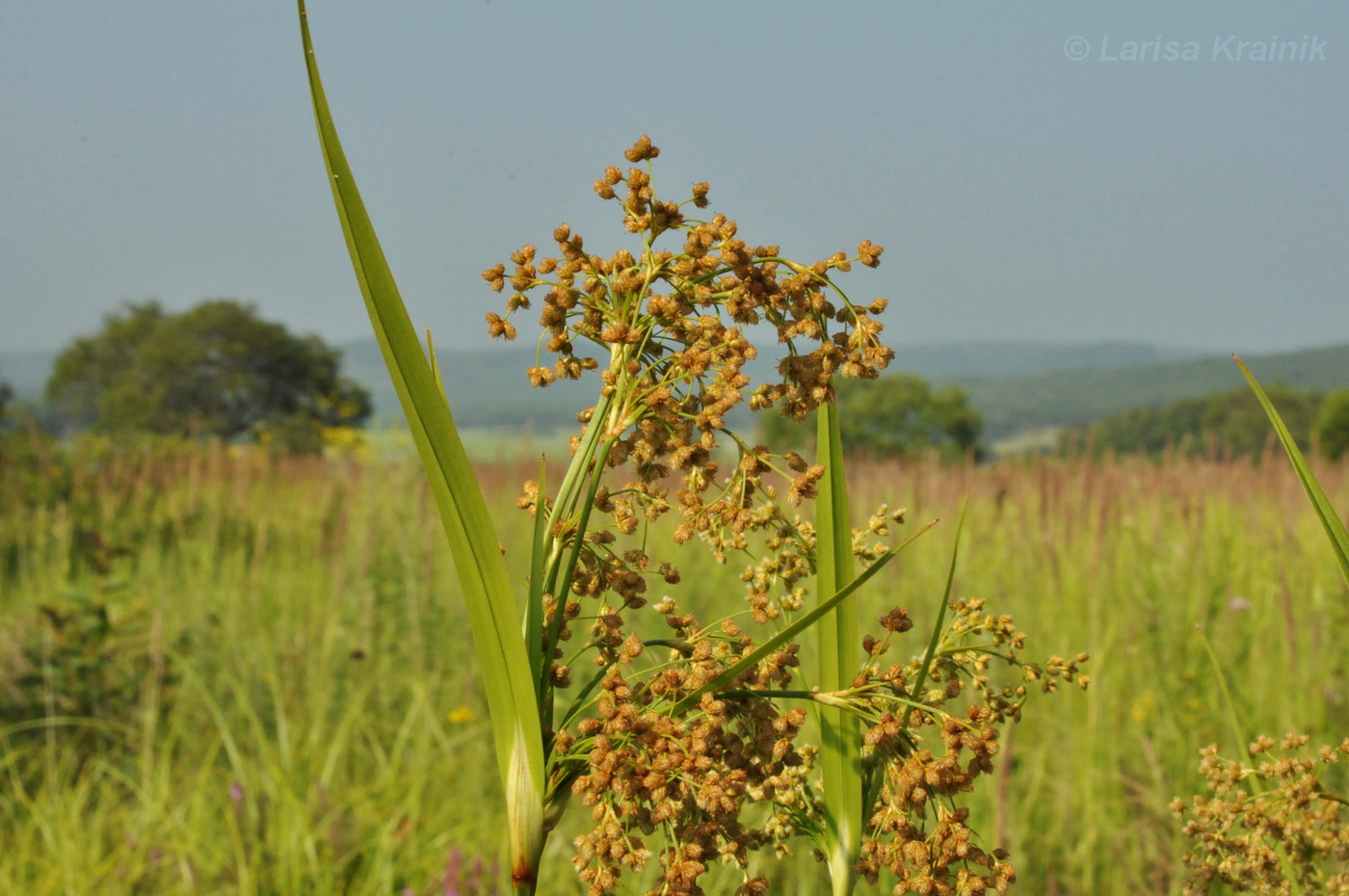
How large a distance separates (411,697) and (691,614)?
154 inches

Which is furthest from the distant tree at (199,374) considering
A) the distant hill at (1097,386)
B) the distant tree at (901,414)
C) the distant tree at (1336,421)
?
the distant tree at (1336,421)

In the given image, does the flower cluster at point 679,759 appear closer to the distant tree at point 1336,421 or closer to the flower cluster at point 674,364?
the flower cluster at point 674,364

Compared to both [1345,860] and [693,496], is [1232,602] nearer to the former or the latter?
[1345,860]

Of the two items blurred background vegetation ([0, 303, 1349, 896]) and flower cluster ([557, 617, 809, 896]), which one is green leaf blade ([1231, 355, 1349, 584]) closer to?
flower cluster ([557, 617, 809, 896])

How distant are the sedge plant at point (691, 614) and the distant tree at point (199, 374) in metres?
33.5

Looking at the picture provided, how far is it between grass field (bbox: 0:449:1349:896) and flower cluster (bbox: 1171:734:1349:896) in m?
1.08

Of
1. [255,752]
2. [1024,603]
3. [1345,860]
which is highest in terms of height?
[1345,860]

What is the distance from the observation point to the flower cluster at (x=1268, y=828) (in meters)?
0.86

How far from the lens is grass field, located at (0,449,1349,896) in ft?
9.21

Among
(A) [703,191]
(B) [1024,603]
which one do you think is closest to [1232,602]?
(B) [1024,603]

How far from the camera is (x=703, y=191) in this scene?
709mm

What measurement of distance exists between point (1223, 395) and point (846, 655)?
2191cm

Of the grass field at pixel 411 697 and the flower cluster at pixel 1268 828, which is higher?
the flower cluster at pixel 1268 828

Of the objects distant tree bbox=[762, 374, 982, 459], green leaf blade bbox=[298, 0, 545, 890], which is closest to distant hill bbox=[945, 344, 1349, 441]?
distant tree bbox=[762, 374, 982, 459]
